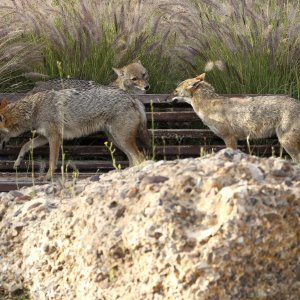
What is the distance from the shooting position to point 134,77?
7898mm

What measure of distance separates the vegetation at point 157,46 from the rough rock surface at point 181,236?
11.5 feet

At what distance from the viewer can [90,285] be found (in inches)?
149

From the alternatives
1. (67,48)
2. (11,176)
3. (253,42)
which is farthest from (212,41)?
(11,176)

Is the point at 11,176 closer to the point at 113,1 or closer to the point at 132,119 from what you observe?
the point at 132,119

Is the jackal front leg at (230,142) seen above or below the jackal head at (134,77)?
below

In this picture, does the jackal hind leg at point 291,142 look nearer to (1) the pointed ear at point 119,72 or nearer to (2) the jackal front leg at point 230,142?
(2) the jackal front leg at point 230,142

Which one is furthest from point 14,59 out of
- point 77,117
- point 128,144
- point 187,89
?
point 187,89

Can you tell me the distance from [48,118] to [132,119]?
683 millimetres

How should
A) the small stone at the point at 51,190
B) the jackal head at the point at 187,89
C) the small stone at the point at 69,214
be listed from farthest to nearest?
the jackal head at the point at 187,89 → the small stone at the point at 51,190 → the small stone at the point at 69,214

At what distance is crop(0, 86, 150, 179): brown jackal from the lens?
23.0ft

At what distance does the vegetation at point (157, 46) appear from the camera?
7625mm

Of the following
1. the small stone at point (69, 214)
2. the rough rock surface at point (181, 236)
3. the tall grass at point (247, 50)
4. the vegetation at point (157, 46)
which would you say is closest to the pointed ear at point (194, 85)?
the vegetation at point (157, 46)

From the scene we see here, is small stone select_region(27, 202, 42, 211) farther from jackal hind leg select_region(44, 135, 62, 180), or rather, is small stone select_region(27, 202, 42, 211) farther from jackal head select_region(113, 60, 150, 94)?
jackal head select_region(113, 60, 150, 94)

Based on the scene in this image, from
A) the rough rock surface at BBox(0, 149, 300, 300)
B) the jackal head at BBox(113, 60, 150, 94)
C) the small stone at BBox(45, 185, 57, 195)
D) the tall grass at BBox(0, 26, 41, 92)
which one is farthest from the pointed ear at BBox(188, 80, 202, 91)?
the rough rock surface at BBox(0, 149, 300, 300)
